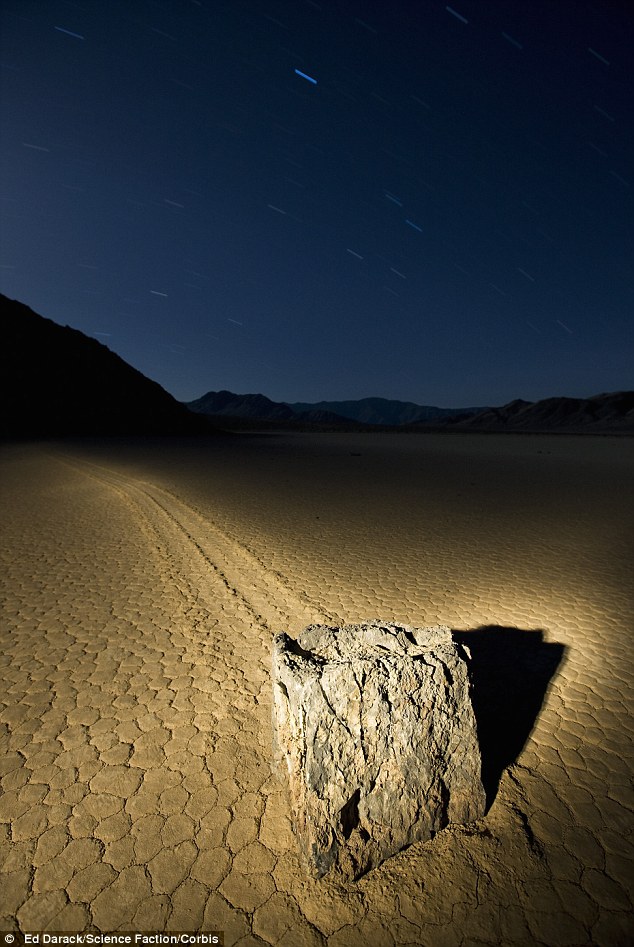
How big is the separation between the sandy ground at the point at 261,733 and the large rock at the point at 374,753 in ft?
0.54

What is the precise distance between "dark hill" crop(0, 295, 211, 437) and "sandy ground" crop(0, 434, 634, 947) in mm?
46587

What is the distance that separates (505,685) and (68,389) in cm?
6012

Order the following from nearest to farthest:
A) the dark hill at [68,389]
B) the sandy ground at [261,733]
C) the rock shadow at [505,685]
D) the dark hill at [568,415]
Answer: the sandy ground at [261,733] → the rock shadow at [505,685] → the dark hill at [68,389] → the dark hill at [568,415]

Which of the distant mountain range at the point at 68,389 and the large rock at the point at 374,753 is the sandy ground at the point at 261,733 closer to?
the large rock at the point at 374,753

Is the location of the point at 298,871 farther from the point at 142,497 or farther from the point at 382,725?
the point at 142,497

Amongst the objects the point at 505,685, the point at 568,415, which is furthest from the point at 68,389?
the point at 568,415

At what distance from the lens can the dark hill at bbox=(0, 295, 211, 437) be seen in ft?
155

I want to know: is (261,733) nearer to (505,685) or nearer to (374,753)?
(374,753)

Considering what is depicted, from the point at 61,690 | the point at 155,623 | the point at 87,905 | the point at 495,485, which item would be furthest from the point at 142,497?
the point at 495,485

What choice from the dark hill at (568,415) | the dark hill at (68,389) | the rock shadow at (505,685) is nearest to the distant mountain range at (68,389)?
the dark hill at (68,389)

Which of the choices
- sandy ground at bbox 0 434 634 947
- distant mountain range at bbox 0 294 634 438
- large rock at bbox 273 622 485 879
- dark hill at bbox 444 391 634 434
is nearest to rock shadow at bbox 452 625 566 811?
sandy ground at bbox 0 434 634 947

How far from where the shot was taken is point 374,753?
226cm

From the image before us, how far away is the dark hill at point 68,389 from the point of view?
47219 mm

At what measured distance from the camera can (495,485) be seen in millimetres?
16422
